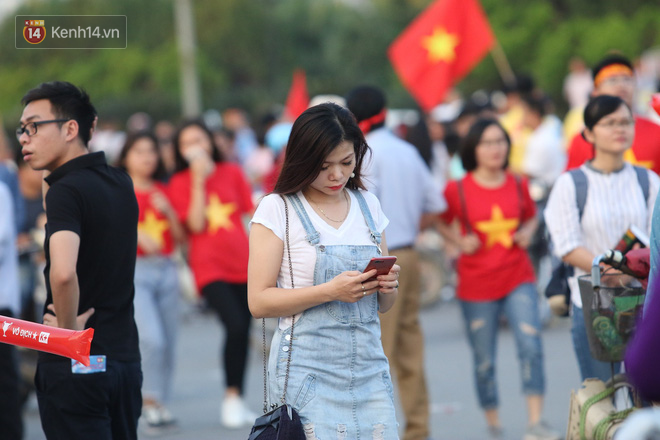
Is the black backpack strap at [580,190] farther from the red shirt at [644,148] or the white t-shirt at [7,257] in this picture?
the white t-shirt at [7,257]

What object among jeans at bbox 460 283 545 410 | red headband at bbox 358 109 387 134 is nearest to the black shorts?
red headband at bbox 358 109 387 134

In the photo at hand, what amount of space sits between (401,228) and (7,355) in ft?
8.41

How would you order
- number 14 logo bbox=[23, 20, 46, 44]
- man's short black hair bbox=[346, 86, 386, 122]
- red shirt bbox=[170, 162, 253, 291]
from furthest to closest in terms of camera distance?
red shirt bbox=[170, 162, 253, 291] < man's short black hair bbox=[346, 86, 386, 122] < number 14 logo bbox=[23, 20, 46, 44]

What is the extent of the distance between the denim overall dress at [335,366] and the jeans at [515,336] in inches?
120

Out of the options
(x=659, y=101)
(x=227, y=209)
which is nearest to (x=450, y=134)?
(x=227, y=209)

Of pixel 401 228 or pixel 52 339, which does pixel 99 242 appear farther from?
pixel 401 228

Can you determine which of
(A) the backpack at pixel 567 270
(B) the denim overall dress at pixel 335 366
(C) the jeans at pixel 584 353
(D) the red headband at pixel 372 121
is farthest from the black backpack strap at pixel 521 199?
(B) the denim overall dress at pixel 335 366

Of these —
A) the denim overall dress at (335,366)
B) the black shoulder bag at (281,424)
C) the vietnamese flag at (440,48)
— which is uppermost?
the vietnamese flag at (440,48)

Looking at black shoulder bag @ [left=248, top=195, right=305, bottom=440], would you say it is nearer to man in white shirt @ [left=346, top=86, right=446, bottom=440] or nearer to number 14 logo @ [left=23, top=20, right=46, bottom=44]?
man in white shirt @ [left=346, top=86, right=446, bottom=440]

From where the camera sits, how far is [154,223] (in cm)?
810

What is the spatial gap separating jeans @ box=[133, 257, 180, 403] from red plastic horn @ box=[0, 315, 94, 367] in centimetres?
375

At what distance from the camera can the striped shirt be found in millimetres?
5531

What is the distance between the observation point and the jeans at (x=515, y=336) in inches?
267

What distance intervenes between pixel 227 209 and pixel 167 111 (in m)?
35.5
